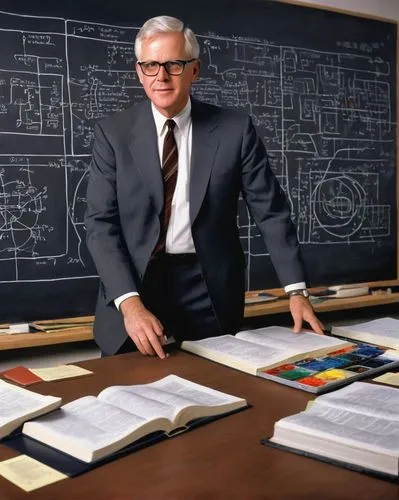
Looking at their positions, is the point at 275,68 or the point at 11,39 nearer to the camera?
the point at 11,39

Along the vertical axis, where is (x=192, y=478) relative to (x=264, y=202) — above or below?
below

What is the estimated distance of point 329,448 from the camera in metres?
1.12

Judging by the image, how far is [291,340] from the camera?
6.01ft

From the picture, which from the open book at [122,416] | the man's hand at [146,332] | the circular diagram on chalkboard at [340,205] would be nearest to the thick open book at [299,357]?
the man's hand at [146,332]

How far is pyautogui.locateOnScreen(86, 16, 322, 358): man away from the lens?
200 cm

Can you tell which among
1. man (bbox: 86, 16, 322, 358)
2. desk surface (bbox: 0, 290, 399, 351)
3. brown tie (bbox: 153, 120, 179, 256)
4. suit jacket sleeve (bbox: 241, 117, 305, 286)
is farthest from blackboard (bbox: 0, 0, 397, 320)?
suit jacket sleeve (bbox: 241, 117, 305, 286)

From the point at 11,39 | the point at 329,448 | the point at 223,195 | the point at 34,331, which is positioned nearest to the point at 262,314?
the point at 34,331

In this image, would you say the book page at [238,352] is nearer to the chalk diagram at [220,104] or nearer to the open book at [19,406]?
the open book at [19,406]

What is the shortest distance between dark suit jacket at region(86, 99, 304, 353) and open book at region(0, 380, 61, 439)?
623 mm

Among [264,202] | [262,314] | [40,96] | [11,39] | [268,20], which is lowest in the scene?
[262,314]

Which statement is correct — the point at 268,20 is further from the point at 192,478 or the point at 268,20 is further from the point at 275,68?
the point at 192,478

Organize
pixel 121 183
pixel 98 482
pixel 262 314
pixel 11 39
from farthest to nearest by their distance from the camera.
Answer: pixel 262 314 < pixel 11 39 < pixel 121 183 < pixel 98 482

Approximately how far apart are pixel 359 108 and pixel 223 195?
214cm

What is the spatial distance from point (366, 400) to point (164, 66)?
1148 millimetres
